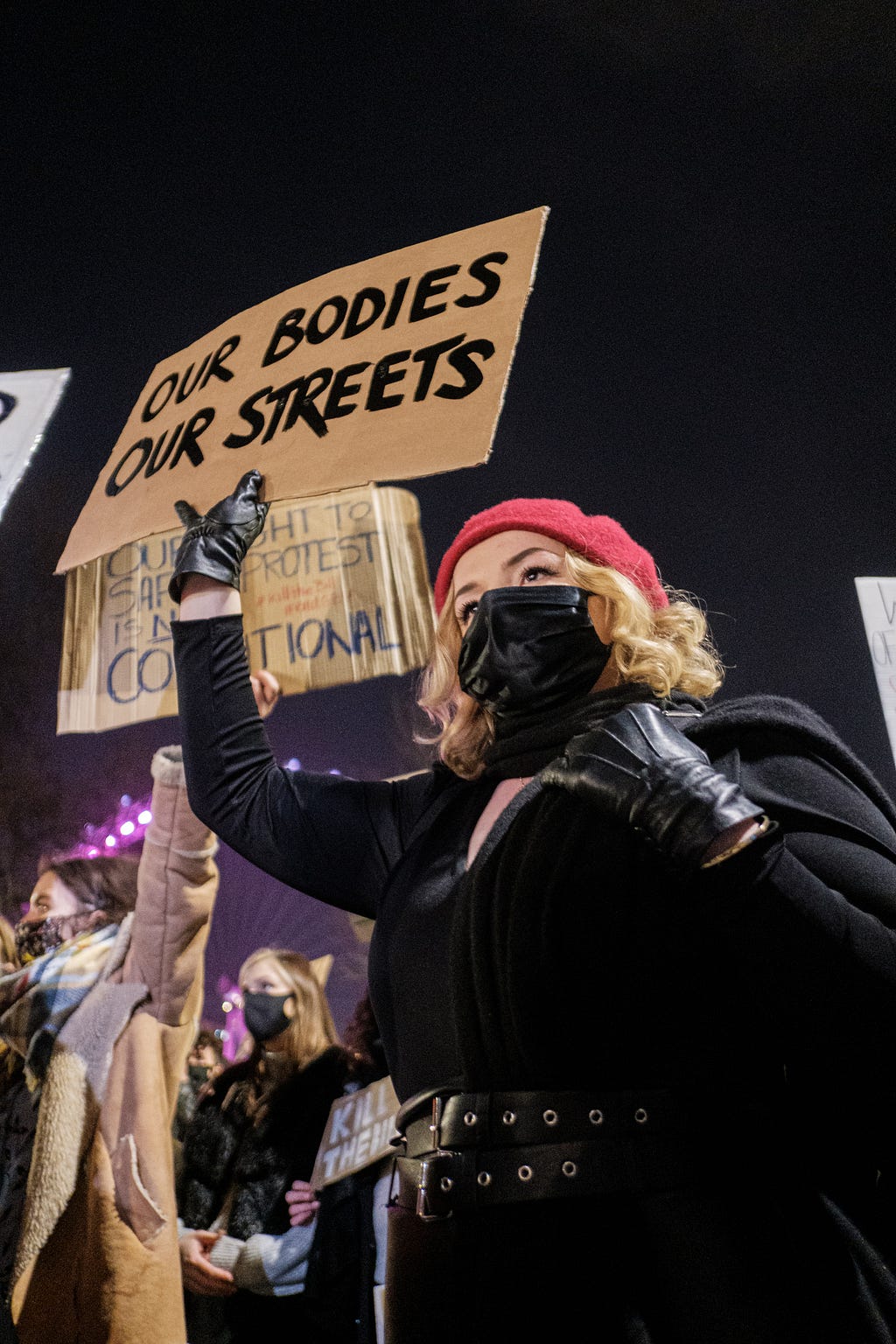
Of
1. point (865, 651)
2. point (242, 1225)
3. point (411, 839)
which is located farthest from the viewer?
point (865, 651)

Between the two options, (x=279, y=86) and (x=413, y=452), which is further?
(x=279, y=86)

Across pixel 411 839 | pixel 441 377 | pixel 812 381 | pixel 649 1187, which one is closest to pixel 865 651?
pixel 812 381

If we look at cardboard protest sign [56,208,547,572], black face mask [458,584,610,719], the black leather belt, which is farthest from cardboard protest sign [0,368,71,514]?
the black leather belt

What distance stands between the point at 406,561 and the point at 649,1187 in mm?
2506

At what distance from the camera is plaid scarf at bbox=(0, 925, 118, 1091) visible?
3.08 meters

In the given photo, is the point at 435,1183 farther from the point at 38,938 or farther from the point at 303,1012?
the point at 38,938

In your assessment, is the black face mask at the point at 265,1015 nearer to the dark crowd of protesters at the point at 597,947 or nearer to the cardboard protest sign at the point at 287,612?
the cardboard protest sign at the point at 287,612

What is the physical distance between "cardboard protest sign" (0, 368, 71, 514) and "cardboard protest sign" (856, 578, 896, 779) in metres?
2.64

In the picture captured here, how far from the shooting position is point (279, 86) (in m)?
3.84

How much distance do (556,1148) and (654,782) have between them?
14.5 inches

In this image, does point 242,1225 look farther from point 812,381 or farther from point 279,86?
point 279,86

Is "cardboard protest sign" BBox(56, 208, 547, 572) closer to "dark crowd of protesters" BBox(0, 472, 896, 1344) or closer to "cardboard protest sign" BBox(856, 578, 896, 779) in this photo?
"dark crowd of protesters" BBox(0, 472, 896, 1344)

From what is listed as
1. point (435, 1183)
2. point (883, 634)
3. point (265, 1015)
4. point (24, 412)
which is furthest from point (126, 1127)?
point (883, 634)

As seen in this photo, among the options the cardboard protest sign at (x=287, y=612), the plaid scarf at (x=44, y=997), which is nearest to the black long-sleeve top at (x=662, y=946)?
the cardboard protest sign at (x=287, y=612)
